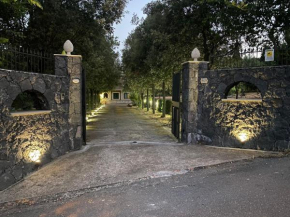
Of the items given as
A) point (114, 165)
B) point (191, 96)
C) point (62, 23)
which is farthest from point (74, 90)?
point (62, 23)

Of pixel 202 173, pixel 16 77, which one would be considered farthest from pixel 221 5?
pixel 16 77

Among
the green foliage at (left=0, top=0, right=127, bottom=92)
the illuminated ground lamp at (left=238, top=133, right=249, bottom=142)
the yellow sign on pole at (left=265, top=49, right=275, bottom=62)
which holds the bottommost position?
the illuminated ground lamp at (left=238, top=133, right=249, bottom=142)

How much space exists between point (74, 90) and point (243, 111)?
212 inches

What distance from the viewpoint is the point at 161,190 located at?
4.15 meters

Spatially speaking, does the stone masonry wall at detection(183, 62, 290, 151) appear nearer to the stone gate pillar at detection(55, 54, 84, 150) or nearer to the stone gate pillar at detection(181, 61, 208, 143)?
the stone gate pillar at detection(181, 61, 208, 143)

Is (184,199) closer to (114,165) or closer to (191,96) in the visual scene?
(114,165)

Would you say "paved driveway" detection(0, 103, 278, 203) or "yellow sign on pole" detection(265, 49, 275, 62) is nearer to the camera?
"paved driveway" detection(0, 103, 278, 203)

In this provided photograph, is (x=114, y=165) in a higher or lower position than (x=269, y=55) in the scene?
lower

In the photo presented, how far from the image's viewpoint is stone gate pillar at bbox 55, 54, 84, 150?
6.76 metres

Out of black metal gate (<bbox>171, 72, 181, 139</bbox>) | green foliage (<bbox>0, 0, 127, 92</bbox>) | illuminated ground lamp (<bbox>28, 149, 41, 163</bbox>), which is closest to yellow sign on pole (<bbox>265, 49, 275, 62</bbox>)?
black metal gate (<bbox>171, 72, 181, 139</bbox>)

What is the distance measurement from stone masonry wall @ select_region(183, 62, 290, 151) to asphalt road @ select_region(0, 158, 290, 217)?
1.97 m

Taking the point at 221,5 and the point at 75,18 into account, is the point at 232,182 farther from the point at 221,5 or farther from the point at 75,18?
the point at 75,18

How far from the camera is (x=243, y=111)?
700 centimetres

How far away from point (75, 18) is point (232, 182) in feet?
28.4
